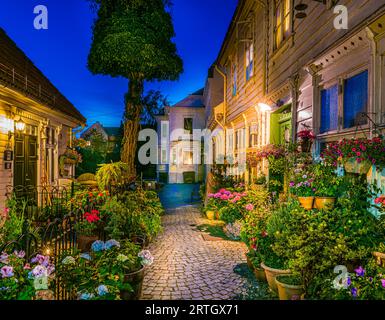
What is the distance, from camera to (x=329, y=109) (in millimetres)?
5059

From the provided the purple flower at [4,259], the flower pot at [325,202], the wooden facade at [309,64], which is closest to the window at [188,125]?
the wooden facade at [309,64]

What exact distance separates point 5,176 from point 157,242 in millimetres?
4026

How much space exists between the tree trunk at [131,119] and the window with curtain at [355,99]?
8945 millimetres

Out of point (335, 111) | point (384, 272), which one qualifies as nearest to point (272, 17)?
point (335, 111)

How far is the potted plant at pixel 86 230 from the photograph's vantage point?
4957 millimetres

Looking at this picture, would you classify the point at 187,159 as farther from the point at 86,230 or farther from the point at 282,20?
the point at 86,230

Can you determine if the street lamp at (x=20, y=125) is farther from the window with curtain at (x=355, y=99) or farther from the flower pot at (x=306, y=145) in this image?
the window with curtain at (x=355, y=99)


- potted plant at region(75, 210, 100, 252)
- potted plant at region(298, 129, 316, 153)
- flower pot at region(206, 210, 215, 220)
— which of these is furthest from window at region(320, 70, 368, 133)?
flower pot at region(206, 210, 215, 220)

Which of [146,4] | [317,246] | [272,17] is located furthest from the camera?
[146,4]

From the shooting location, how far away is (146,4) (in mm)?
11312

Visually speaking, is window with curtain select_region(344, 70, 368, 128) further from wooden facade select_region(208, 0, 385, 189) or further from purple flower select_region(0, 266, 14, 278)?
purple flower select_region(0, 266, 14, 278)

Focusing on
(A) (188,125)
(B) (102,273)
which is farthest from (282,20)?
(A) (188,125)

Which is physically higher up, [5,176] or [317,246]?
[5,176]
